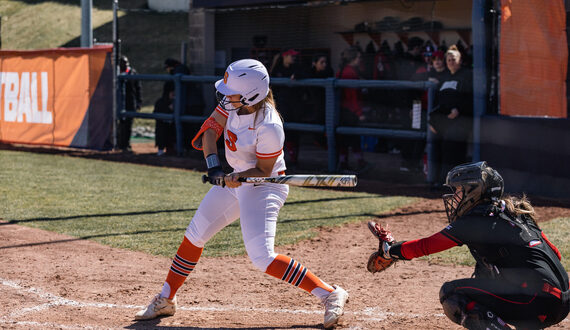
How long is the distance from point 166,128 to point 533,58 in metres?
7.50

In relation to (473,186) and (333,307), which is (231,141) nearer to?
(333,307)

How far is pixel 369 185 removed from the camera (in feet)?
38.1

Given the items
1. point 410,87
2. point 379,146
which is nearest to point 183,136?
point 379,146

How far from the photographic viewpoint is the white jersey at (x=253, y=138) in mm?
4785

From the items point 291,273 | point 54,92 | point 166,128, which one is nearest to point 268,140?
point 291,273

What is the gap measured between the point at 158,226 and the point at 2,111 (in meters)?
9.59

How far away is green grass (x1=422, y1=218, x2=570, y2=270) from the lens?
6.97 meters

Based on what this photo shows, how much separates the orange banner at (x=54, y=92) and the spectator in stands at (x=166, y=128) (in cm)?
112

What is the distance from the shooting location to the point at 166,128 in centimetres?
1507

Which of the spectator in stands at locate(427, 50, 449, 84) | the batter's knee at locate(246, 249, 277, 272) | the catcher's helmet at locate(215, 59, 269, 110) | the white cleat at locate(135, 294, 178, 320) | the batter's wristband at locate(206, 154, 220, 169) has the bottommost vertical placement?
the white cleat at locate(135, 294, 178, 320)

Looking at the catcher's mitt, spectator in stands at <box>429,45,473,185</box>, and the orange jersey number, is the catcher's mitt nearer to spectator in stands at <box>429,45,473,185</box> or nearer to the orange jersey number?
the orange jersey number

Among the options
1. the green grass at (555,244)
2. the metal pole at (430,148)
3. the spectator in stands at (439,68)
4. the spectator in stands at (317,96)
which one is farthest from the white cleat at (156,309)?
the spectator in stands at (317,96)

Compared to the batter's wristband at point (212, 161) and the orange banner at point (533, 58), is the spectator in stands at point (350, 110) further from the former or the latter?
the batter's wristband at point (212, 161)

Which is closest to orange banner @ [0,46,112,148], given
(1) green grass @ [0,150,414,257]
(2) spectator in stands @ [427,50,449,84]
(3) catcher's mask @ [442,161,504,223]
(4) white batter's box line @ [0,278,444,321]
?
(1) green grass @ [0,150,414,257]
